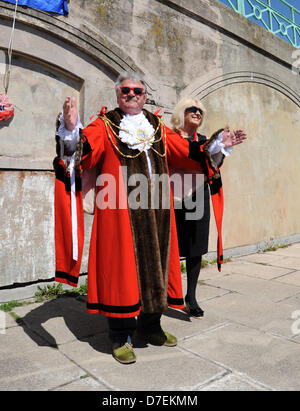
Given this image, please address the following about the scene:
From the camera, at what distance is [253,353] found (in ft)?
7.88

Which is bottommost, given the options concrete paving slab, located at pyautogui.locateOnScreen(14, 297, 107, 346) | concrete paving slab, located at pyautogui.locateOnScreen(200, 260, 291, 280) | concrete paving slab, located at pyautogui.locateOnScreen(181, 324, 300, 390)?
concrete paving slab, located at pyautogui.locateOnScreen(181, 324, 300, 390)

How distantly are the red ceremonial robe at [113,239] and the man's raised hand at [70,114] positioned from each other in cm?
11

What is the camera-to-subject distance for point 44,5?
3.52 meters

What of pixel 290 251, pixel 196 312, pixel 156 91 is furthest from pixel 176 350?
pixel 290 251

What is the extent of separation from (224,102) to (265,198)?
197 cm

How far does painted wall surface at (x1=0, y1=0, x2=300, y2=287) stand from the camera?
3.55 m

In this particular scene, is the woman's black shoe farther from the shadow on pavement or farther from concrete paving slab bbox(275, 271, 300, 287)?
concrete paving slab bbox(275, 271, 300, 287)

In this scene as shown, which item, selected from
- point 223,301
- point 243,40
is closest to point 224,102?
point 243,40

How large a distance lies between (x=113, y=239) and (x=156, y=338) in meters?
0.84

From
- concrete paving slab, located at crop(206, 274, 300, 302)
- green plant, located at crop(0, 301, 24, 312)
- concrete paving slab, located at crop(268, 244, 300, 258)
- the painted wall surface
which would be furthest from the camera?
concrete paving slab, located at crop(268, 244, 300, 258)

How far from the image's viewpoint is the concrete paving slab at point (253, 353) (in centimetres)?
208

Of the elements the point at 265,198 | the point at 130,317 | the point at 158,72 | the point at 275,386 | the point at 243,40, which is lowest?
the point at 275,386

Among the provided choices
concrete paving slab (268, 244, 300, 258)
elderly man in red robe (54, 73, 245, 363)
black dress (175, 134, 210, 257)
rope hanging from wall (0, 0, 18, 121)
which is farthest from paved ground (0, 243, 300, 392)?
concrete paving slab (268, 244, 300, 258)
